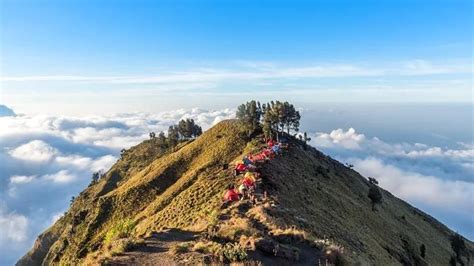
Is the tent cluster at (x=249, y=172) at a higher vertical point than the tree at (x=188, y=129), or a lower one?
higher

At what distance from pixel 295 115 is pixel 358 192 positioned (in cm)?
2782

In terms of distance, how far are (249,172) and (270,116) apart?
1834 inches

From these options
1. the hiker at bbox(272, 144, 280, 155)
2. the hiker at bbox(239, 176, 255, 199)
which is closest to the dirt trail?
the hiker at bbox(239, 176, 255, 199)

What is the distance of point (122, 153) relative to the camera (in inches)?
7603

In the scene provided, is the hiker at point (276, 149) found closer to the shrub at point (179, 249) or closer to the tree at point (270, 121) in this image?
the tree at point (270, 121)

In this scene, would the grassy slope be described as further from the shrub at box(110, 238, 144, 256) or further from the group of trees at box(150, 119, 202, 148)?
the group of trees at box(150, 119, 202, 148)

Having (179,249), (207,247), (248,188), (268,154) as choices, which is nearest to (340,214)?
(268,154)

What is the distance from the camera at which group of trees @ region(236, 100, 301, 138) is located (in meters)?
108

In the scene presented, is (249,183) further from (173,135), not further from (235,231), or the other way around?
(173,135)

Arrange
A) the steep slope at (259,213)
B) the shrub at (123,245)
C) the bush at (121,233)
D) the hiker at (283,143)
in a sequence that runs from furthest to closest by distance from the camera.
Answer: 1. the hiker at (283,143)
2. the bush at (121,233)
3. the steep slope at (259,213)
4. the shrub at (123,245)

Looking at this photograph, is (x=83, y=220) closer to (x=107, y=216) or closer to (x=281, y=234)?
(x=107, y=216)

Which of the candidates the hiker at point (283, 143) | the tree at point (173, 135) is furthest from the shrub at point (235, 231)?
the tree at point (173, 135)

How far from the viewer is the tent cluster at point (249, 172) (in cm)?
5066

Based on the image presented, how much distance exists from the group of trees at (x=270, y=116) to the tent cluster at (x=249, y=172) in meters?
6.07
